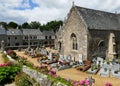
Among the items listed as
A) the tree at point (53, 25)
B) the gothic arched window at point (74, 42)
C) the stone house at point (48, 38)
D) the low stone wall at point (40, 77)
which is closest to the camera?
the low stone wall at point (40, 77)

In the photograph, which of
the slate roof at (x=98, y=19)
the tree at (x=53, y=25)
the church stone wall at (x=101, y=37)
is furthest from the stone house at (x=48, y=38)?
the church stone wall at (x=101, y=37)

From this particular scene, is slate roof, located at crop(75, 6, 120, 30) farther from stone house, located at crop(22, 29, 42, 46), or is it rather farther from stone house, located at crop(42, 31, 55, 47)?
stone house, located at crop(42, 31, 55, 47)

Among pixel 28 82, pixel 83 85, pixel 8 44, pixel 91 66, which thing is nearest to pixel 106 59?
pixel 91 66

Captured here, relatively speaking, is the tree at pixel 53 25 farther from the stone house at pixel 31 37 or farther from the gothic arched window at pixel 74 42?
the gothic arched window at pixel 74 42

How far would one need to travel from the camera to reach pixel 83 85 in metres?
11.1

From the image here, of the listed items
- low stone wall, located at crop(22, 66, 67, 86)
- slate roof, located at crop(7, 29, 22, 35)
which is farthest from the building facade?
low stone wall, located at crop(22, 66, 67, 86)

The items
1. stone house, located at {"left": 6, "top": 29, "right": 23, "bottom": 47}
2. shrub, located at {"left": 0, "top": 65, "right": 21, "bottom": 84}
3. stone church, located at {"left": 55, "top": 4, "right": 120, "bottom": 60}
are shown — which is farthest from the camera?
stone house, located at {"left": 6, "top": 29, "right": 23, "bottom": 47}

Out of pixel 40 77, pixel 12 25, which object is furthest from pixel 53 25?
pixel 40 77

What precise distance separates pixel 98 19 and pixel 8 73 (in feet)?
63.4

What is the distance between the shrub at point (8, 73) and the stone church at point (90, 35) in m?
13.2

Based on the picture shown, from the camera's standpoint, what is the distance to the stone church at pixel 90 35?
93.5 ft

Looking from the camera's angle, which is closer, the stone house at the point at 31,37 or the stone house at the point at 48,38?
the stone house at the point at 31,37

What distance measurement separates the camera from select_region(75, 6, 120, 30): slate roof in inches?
1147

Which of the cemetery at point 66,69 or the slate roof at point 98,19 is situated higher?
the slate roof at point 98,19
